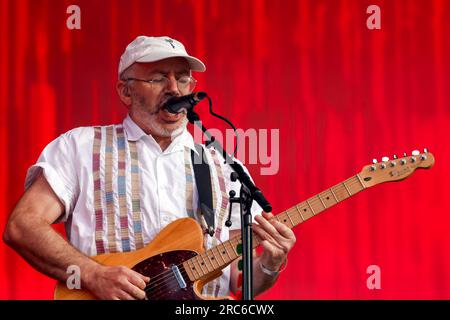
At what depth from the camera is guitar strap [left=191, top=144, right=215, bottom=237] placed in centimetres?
271

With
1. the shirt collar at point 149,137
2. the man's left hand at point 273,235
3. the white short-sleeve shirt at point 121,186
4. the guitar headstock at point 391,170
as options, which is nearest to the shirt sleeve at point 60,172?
the white short-sleeve shirt at point 121,186

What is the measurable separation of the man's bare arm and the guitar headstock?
31.5 inches

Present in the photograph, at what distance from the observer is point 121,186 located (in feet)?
8.89

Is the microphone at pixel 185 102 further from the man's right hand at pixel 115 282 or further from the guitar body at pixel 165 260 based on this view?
the man's right hand at pixel 115 282

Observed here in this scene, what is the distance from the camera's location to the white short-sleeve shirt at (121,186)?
2662mm

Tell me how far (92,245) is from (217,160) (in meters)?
0.55

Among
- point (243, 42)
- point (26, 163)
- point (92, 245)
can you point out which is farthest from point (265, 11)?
point (92, 245)

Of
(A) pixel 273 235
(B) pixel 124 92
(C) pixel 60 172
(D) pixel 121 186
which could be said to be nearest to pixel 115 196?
(D) pixel 121 186

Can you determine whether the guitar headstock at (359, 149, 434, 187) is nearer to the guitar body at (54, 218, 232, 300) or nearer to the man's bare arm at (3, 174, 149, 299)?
the guitar body at (54, 218, 232, 300)

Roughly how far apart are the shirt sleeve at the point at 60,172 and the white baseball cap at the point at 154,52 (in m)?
0.39

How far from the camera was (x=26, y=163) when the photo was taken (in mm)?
3477

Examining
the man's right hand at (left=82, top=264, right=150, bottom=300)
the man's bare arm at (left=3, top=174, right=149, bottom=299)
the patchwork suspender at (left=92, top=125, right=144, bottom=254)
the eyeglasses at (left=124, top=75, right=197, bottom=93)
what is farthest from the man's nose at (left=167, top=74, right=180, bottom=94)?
the man's right hand at (left=82, top=264, right=150, bottom=300)

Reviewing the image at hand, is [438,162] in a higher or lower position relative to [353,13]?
lower
